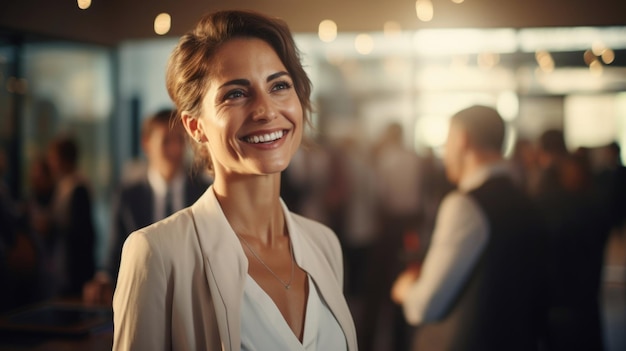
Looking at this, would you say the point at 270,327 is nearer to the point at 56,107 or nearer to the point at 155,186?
the point at 155,186

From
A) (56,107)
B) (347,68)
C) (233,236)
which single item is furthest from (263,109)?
(56,107)

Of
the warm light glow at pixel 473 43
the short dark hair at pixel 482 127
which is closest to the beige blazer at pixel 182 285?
the short dark hair at pixel 482 127

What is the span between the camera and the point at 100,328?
211 cm

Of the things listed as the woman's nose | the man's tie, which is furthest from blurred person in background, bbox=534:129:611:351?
the woman's nose

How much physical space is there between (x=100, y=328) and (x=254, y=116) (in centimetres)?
119

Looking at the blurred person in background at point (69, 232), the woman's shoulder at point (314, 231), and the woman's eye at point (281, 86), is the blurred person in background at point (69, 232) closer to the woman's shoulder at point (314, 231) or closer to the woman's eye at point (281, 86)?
the woman's shoulder at point (314, 231)

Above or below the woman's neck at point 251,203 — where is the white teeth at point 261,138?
above

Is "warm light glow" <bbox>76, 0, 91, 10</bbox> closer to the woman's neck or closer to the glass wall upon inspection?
the glass wall

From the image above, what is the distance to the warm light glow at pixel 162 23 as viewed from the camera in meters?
1.78

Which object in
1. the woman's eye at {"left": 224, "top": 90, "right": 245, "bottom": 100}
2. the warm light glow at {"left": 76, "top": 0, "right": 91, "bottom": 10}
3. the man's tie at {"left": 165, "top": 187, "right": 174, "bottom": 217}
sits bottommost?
the man's tie at {"left": 165, "top": 187, "right": 174, "bottom": 217}

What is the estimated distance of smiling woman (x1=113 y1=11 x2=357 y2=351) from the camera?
4.06ft

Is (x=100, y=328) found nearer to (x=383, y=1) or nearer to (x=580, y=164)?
(x=383, y=1)

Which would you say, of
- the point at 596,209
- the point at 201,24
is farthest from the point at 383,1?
the point at 596,209

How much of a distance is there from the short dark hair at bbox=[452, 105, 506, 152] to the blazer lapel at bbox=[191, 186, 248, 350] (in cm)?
142
